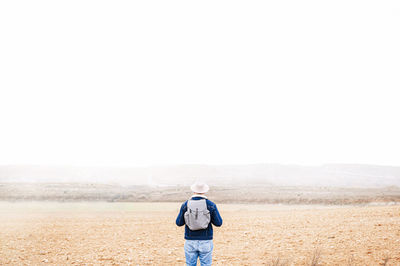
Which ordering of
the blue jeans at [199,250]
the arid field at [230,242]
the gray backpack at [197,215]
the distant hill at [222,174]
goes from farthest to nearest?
the distant hill at [222,174] < the arid field at [230,242] < the blue jeans at [199,250] < the gray backpack at [197,215]

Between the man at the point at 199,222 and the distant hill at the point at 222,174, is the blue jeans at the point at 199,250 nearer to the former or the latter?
the man at the point at 199,222

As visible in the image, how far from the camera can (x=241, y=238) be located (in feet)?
42.8

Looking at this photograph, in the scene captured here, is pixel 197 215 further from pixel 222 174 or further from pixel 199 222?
pixel 222 174

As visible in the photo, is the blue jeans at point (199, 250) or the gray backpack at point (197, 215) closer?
the gray backpack at point (197, 215)

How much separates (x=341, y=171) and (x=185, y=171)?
5121 cm

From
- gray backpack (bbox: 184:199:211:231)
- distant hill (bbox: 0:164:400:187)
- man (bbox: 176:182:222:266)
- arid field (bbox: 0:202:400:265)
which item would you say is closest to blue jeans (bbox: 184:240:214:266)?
man (bbox: 176:182:222:266)

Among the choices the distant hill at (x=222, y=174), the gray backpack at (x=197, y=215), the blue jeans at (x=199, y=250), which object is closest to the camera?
the gray backpack at (x=197, y=215)

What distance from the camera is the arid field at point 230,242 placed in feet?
32.8

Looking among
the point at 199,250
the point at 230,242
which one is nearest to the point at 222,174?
the point at 230,242

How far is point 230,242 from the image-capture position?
12.5m

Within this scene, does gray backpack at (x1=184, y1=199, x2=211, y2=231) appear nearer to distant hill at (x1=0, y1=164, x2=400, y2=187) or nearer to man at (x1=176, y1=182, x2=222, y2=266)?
man at (x1=176, y1=182, x2=222, y2=266)

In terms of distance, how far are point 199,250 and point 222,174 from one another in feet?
373

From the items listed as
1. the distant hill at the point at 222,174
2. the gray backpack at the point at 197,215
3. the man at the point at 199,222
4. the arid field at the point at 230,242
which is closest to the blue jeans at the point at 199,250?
the man at the point at 199,222

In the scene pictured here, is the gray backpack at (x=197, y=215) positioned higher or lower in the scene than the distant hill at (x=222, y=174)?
higher
